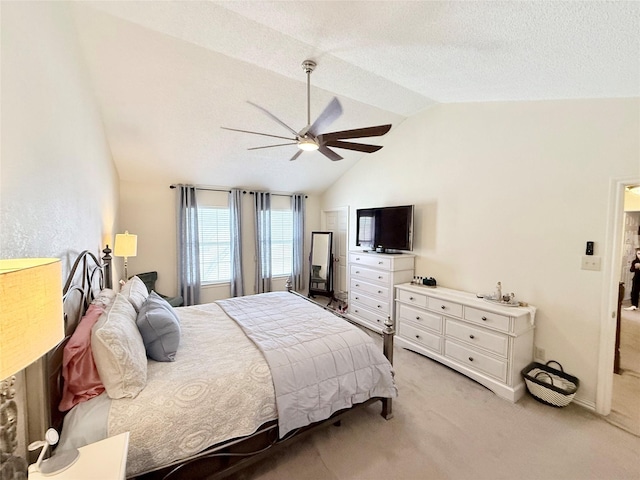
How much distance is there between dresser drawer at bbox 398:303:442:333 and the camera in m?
3.10

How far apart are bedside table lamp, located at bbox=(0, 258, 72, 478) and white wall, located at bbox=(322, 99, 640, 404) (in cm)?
351

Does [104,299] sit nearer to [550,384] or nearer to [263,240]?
[263,240]

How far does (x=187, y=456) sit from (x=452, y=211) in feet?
11.4

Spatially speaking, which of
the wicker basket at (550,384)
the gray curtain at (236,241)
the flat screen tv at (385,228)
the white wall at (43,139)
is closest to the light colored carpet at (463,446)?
the wicker basket at (550,384)

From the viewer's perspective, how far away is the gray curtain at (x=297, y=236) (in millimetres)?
5712

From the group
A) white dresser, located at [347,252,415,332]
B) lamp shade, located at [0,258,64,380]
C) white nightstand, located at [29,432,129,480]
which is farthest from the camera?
white dresser, located at [347,252,415,332]

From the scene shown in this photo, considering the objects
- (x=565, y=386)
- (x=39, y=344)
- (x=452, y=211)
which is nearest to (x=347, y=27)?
(x=39, y=344)

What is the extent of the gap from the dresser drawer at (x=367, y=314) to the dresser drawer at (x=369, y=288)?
0.27m

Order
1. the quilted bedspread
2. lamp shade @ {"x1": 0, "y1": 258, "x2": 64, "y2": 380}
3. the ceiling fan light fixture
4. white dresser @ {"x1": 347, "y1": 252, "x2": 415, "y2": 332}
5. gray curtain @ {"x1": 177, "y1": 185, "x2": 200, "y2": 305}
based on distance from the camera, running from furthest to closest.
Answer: gray curtain @ {"x1": 177, "y1": 185, "x2": 200, "y2": 305} < white dresser @ {"x1": 347, "y1": 252, "x2": 415, "y2": 332} < the ceiling fan light fixture < the quilted bedspread < lamp shade @ {"x1": 0, "y1": 258, "x2": 64, "y2": 380}

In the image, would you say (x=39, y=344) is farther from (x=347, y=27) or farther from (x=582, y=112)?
(x=582, y=112)

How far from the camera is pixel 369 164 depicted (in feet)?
15.2

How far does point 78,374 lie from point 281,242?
438 cm

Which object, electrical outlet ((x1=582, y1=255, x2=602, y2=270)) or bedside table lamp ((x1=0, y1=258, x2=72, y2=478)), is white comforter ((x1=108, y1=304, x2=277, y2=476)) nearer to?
bedside table lamp ((x1=0, y1=258, x2=72, y2=478))

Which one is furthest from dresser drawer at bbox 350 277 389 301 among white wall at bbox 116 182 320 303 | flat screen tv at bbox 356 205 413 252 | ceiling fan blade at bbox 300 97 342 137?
white wall at bbox 116 182 320 303
